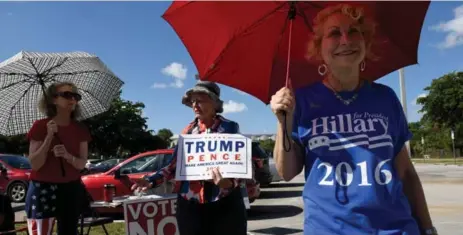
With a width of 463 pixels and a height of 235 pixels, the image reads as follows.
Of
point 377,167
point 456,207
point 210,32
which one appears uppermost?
point 210,32

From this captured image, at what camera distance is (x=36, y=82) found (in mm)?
4664

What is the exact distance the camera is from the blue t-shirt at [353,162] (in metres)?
1.84

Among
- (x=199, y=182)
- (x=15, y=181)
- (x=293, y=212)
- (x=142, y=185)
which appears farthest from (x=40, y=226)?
(x=15, y=181)

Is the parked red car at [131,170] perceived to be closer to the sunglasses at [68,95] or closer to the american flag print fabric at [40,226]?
the sunglasses at [68,95]

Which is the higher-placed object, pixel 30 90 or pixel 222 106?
pixel 30 90

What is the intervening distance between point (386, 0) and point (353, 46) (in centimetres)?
39

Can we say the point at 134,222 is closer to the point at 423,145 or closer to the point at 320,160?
the point at 320,160

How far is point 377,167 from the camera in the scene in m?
1.88

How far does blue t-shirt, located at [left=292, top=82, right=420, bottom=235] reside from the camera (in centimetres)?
184

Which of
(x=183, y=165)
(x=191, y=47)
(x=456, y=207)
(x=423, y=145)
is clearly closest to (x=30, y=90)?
(x=183, y=165)

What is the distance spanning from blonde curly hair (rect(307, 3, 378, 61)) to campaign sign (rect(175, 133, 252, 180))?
1.27m

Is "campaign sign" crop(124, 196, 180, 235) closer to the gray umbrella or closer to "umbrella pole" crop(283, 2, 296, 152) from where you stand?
the gray umbrella

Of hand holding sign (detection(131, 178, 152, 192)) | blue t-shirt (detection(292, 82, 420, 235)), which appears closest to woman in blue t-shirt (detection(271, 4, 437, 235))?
blue t-shirt (detection(292, 82, 420, 235))

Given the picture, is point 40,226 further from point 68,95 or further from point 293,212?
point 293,212
